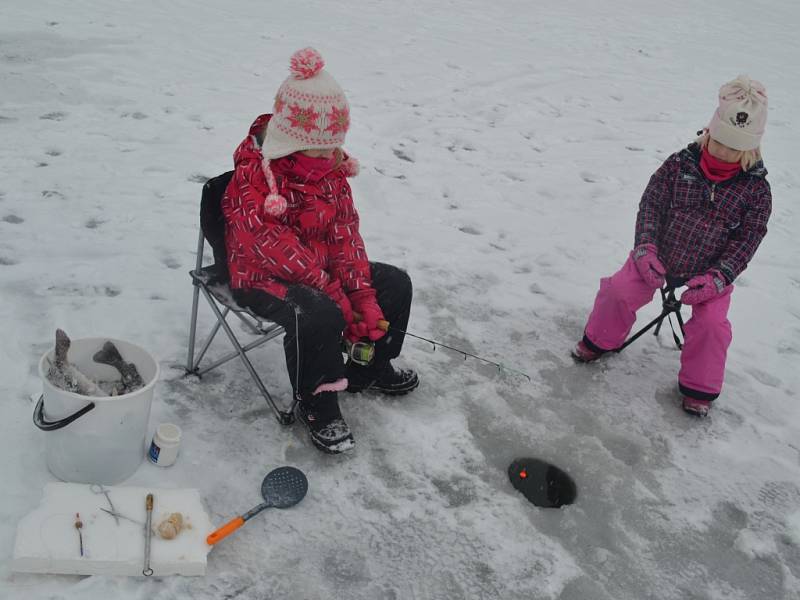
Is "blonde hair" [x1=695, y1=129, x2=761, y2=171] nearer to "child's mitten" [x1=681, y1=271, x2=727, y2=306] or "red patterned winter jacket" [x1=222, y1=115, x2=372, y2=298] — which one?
"child's mitten" [x1=681, y1=271, x2=727, y2=306]

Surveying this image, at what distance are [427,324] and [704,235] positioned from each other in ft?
4.38

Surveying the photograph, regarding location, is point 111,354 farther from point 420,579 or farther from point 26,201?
point 26,201

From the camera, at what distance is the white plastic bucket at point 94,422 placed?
2.11m

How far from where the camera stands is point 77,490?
7.16 ft

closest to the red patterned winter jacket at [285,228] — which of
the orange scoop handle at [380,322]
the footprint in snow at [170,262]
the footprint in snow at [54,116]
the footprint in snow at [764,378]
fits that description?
the orange scoop handle at [380,322]

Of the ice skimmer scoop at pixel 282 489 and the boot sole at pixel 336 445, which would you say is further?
the boot sole at pixel 336 445

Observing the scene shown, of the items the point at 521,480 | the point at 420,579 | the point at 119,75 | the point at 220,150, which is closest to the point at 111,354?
the point at 420,579

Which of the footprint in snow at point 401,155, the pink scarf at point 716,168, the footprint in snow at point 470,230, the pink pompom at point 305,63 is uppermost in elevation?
the pink pompom at point 305,63

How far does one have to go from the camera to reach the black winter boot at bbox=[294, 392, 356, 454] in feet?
8.68

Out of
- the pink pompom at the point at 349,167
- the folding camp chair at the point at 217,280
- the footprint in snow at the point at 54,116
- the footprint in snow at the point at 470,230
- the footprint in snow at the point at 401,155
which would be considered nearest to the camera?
the folding camp chair at the point at 217,280

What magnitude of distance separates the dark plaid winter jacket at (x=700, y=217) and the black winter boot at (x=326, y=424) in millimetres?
1635

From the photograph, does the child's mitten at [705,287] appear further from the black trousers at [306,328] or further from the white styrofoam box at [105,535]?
the white styrofoam box at [105,535]

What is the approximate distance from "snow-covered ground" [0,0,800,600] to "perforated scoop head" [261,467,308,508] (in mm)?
46

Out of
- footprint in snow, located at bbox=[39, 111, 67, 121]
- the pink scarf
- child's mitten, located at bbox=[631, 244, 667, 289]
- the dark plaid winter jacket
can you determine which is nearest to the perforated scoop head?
child's mitten, located at bbox=[631, 244, 667, 289]
